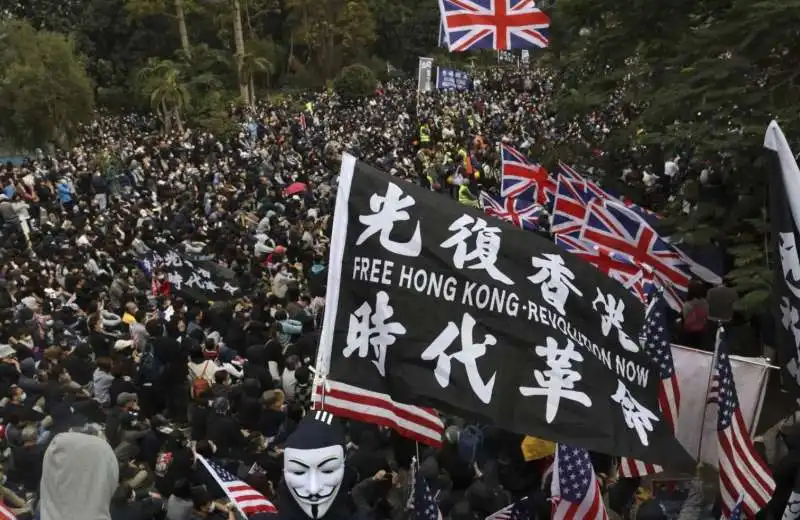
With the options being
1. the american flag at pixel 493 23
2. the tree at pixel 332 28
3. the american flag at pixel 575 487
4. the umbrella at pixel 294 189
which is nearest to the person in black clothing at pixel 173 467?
the american flag at pixel 575 487

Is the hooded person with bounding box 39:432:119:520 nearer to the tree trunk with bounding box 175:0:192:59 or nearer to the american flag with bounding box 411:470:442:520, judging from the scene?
the american flag with bounding box 411:470:442:520

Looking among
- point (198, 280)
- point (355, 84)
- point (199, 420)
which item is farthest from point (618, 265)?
point (355, 84)

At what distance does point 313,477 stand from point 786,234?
2.23 meters

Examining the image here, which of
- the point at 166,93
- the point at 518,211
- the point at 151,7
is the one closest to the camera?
the point at 518,211

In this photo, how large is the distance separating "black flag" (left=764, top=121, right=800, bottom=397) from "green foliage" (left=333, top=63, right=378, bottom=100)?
36700mm

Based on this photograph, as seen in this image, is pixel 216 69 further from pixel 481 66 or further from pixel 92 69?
pixel 481 66

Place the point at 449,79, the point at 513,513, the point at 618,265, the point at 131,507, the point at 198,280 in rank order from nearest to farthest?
1. the point at 513,513
2. the point at 131,507
3. the point at 618,265
4. the point at 198,280
5. the point at 449,79

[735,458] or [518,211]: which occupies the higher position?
[518,211]

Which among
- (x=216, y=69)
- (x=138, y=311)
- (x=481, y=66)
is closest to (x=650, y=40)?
(x=138, y=311)

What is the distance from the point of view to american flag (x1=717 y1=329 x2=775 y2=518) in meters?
4.35

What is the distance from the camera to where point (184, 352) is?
8234 mm

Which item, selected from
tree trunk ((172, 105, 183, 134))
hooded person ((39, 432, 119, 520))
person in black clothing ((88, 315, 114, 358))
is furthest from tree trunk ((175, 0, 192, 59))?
hooded person ((39, 432, 119, 520))

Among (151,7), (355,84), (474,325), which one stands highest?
(151,7)

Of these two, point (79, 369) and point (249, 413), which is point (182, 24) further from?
point (249, 413)
